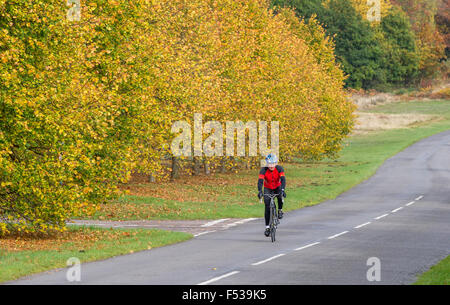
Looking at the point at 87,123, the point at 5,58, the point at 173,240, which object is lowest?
the point at 173,240

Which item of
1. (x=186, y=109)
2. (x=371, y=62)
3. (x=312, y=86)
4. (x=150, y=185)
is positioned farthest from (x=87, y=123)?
(x=371, y=62)

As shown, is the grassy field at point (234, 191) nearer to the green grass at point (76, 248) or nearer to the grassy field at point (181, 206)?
the grassy field at point (181, 206)

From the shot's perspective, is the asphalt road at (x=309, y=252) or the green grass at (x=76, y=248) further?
the green grass at (x=76, y=248)

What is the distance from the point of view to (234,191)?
37.9m

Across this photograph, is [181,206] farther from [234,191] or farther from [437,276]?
[437,276]

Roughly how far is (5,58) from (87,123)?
9.59 feet

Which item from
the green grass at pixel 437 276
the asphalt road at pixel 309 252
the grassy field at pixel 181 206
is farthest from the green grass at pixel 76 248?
the green grass at pixel 437 276

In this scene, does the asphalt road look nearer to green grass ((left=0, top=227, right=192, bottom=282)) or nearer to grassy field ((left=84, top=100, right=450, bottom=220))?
green grass ((left=0, top=227, right=192, bottom=282))

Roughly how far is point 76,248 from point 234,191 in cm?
1955

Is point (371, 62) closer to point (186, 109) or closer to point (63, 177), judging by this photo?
point (186, 109)

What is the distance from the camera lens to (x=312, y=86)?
5278 cm

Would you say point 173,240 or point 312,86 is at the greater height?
point 312,86

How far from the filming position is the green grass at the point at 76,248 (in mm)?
15438

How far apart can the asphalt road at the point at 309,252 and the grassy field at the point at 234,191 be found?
2.70 metres
